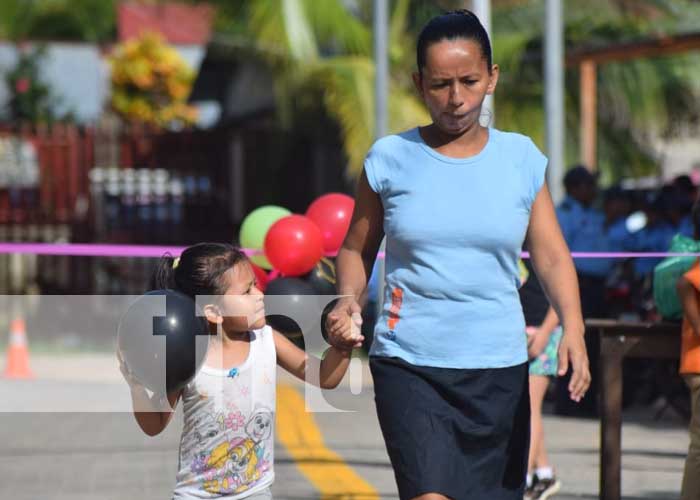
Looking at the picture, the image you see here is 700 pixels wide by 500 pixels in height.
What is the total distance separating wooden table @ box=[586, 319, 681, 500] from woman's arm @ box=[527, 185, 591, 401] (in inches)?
85.9

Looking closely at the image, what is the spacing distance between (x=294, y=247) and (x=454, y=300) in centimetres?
278

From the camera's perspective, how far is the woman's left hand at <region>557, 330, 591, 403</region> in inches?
163

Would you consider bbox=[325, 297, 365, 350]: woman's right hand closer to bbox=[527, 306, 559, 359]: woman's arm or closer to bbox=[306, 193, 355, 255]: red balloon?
bbox=[527, 306, 559, 359]: woman's arm

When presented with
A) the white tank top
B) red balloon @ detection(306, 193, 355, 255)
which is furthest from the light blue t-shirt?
red balloon @ detection(306, 193, 355, 255)

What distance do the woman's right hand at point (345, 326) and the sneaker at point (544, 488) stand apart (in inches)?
135

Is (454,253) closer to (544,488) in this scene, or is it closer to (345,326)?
(345,326)

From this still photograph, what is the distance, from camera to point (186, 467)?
4.32 meters

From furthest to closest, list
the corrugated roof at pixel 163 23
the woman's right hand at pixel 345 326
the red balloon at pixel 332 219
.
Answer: the corrugated roof at pixel 163 23, the red balloon at pixel 332 219, the woman's right hand at pixel 345 326

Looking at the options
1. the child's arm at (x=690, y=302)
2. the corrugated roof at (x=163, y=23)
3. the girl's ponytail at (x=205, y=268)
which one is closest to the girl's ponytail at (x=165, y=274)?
the girl's ponytail at (x=205, y=268)

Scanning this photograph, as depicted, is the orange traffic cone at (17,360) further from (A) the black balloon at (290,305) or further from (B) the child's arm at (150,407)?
(B) the child's arm at (150,407)

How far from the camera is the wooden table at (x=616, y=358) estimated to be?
21.0 ft

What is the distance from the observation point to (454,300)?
412 centimetres

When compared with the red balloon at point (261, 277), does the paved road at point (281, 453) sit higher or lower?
lower

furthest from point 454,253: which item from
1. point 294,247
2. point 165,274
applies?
point 294,247
